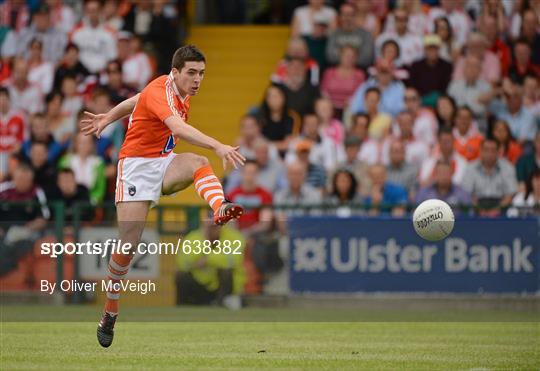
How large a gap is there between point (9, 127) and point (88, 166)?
199 cm

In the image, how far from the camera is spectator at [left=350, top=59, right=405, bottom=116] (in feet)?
67.7

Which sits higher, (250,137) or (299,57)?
(299,57)

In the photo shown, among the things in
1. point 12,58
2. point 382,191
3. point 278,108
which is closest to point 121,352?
point 382,191

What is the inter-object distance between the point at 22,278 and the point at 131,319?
286 cm

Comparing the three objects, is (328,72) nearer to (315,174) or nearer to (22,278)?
(315,174)

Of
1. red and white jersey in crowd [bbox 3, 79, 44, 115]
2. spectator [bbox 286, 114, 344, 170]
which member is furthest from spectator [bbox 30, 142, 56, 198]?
spectator [bbox 286, 114, 344, 170]

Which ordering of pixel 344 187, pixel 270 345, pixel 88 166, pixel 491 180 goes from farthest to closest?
pixel 88 166 < pixel 491 180 < pixel 344 187 < pixel 270 345

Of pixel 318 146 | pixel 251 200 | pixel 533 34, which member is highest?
pixel 533 34

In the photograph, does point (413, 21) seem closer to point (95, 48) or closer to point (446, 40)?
point (446, 40)

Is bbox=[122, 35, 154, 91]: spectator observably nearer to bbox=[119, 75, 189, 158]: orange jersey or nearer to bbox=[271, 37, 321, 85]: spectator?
bbox=[271, 37, 321, 85]: spectator

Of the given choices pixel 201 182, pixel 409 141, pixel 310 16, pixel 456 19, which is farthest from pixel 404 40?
pixel 201 182

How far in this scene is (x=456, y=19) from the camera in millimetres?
21781

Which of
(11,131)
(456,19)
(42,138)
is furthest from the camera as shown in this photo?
(456,19)

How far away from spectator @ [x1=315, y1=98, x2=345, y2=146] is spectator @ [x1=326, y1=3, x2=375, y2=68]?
4.66ft
